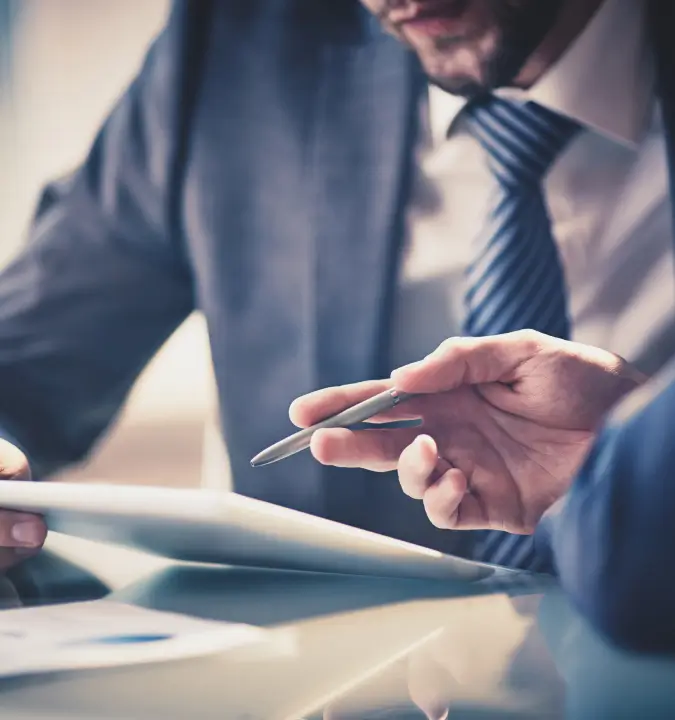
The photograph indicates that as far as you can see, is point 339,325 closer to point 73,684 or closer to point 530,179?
point 530,179

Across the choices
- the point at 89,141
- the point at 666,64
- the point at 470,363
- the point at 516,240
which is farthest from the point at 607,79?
the point at 89,141

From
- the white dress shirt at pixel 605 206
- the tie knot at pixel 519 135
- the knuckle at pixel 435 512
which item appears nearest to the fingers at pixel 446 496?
the knuckle at pixel 435 512

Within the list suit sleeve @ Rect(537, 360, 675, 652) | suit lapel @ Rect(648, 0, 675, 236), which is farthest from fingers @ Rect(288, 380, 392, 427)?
suit lapel @ Rect(648, 0, 675, 236)

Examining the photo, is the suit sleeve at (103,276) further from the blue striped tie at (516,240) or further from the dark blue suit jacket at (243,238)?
the blue striped tie at (516,240)

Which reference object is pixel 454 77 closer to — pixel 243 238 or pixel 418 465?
pixel 243 238

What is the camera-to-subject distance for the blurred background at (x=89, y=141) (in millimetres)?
717

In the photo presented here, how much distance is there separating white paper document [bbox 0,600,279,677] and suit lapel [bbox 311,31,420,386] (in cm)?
29

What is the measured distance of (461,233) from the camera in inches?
25.9

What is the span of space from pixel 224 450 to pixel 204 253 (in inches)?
7.6

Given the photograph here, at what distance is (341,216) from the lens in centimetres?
68

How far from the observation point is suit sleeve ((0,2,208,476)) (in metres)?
0.73

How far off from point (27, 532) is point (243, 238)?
0.33 meters

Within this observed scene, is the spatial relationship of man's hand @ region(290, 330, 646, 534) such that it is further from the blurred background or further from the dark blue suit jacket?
the blurred background

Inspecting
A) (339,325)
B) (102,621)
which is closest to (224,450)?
(339,325)
